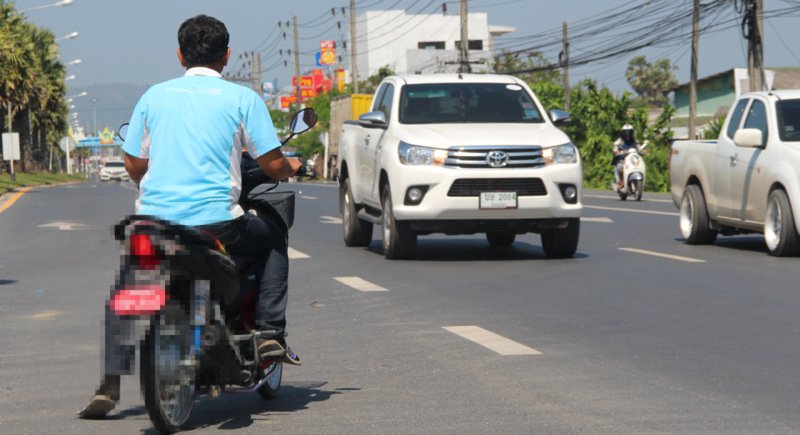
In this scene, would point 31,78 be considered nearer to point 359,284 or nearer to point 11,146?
point 11,146

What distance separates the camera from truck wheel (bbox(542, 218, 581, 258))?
15.0m

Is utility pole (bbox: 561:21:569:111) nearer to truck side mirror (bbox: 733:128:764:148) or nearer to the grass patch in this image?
the grass patch

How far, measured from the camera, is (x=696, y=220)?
17094 millimetres

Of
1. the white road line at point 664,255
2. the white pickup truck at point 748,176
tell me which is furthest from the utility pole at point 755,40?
the white road line at point 664,255

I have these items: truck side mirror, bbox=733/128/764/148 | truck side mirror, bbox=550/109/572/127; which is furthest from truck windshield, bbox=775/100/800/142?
truck side mirror, bbox=550/109/572/127

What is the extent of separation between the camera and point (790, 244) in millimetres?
14750

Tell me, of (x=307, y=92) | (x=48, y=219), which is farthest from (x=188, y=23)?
(x=307, y=92)

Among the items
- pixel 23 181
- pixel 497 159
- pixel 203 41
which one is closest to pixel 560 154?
pixel 497 159

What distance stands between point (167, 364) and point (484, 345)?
10.6 ft

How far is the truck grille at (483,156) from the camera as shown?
14.6 m

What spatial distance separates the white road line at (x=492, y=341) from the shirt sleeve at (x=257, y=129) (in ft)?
8.27

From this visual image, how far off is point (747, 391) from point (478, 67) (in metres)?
131

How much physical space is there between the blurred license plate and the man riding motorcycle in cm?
825

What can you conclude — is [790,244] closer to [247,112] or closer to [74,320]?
[74,320]
